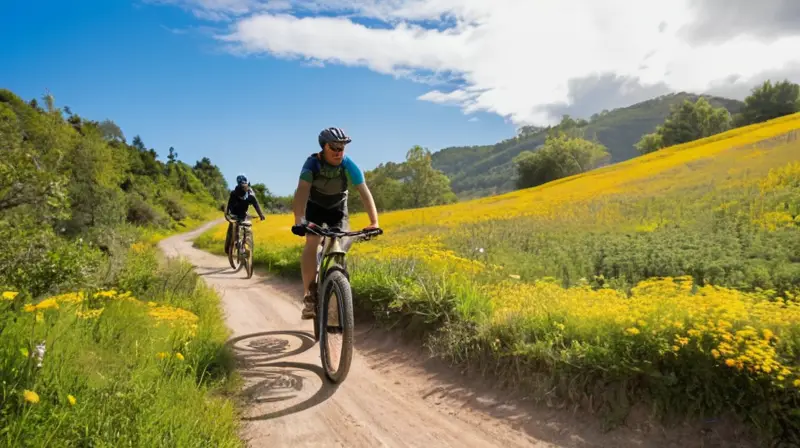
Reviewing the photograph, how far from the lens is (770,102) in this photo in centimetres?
6162

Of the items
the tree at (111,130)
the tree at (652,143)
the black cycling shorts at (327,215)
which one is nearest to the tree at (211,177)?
the tree at (111,130)

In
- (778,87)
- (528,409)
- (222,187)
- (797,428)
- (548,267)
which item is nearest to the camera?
(797,428)

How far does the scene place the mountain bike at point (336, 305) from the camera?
4535 mm

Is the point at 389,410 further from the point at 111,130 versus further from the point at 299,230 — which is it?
the point at 111,130

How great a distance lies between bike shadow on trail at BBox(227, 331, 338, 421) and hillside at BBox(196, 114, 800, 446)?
4.79 feet

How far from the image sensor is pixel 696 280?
8.03m

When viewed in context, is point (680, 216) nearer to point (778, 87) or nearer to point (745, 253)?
point (745, 253)

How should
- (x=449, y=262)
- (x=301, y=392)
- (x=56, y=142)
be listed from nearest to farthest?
(x=301, y=392) → (x=449, y=262) → (x=56, y=142)

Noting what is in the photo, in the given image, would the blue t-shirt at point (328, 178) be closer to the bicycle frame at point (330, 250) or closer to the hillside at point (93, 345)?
the bicycle frame at point (330, 250)

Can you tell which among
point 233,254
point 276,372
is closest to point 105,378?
point 276,372

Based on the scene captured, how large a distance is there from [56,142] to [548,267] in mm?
44435

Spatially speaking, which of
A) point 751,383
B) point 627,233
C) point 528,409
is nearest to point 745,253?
point 627,233

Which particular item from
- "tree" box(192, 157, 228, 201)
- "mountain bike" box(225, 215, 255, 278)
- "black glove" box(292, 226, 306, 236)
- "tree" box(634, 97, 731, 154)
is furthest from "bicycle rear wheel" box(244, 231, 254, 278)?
"tree" box(192, 157, 228, 201)

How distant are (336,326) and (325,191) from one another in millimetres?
1787
